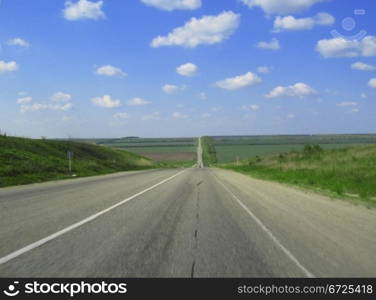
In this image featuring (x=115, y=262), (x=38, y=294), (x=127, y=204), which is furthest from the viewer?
(x=127, y=204)

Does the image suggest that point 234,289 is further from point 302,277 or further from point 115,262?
point 115,262

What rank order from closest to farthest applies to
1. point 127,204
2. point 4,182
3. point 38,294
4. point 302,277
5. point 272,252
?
point 38,294, point 302,277, point 272,252, point 127,204, point 4,182

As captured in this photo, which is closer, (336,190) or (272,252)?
(272,252)

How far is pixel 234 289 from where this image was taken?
5.94 metres

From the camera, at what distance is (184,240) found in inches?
363

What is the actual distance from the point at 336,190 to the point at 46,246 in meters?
16.8

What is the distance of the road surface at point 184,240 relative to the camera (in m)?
6.86

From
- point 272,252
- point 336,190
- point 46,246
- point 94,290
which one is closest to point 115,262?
point 94,290

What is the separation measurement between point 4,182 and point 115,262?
22148 mm

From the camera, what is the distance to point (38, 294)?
5754mm

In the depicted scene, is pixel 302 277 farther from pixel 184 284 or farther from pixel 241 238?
pixel 241 238

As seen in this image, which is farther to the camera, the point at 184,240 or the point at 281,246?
the point at 184,240

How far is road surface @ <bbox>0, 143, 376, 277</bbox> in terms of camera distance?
6855mm

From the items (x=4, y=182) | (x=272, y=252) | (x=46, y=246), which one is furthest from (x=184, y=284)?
(x=4, y=182)
